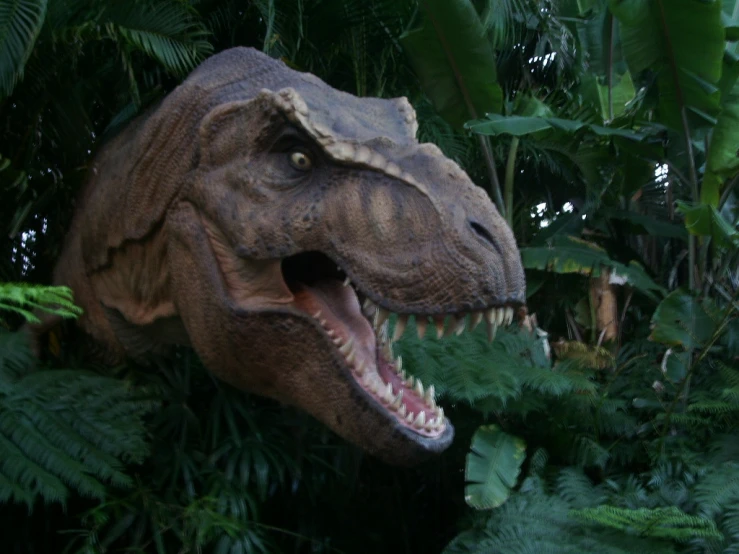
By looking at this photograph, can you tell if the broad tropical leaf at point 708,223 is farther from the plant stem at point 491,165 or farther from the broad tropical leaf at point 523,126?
the plant stem at point 491,165

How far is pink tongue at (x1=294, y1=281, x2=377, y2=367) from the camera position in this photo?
7.61 ft

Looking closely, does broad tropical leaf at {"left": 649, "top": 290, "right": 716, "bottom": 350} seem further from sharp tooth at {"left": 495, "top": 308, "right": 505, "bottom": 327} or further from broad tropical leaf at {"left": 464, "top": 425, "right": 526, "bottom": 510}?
sharp tooth at {"left": 495, "top": 308, "right": 505, "bottom": 327}

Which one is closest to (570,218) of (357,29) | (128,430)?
(357,29)

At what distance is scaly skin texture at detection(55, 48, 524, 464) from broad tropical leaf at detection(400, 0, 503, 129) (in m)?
2.10

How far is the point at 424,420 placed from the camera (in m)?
2.19

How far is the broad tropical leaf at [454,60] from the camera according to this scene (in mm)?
4738

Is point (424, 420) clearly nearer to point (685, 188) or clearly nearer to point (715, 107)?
point (715, 107)

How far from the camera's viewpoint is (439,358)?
11.3ft

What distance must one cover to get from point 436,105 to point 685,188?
2143 millimetres

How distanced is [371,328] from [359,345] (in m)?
0.10

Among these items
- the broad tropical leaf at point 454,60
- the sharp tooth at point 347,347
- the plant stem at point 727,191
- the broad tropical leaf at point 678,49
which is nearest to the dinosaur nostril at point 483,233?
the sharp tooth at point 347,347

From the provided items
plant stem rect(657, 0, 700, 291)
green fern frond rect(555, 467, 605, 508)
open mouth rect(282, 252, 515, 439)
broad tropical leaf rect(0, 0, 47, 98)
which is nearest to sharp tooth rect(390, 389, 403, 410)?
open mouth rect(282, 252, 515, 439)

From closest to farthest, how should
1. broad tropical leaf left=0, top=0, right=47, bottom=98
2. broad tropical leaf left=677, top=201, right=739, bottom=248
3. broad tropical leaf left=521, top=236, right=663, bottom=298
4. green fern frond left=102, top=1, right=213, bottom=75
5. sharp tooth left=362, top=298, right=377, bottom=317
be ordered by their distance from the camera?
sharp tooth left=362, top=298, right=377, bottom=317
broad tropical leaf left=0, top=0, right=47, bottom=98
green fern frond left=102, top=1, right=213, bottom=75
broad tropical leaf left=677, top=201, right=739, bottom=248
broad tropical leaf left=521, top=236, right=663, bottom=298

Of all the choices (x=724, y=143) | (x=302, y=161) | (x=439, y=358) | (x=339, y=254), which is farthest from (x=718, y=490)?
(x=724, y=143)
